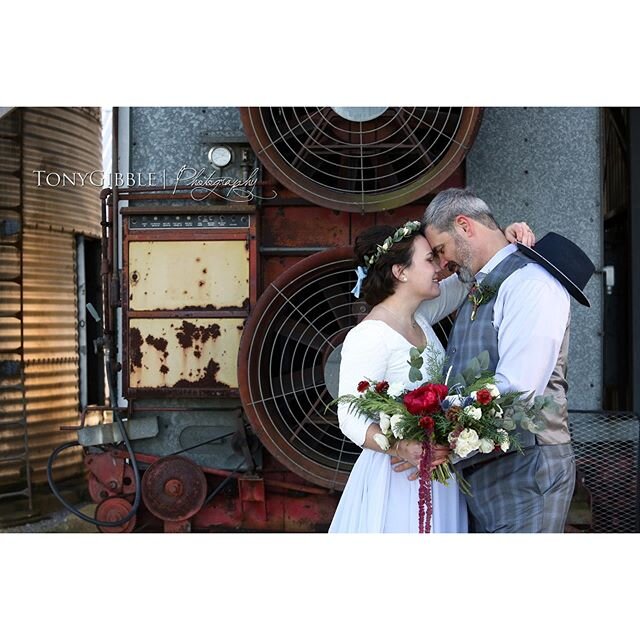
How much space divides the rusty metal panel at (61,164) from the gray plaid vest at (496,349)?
13.2 ft

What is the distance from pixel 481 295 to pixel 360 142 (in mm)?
1821

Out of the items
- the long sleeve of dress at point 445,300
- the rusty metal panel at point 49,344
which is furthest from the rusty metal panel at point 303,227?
the rusty metal panel at point 49,344

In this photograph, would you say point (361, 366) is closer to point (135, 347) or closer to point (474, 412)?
point (474, 412)

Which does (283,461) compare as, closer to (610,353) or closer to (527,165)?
(527,165)

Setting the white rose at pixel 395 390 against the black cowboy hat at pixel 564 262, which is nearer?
the white rose at pixel 395 390

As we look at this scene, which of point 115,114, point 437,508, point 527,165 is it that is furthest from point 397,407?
point 115,114

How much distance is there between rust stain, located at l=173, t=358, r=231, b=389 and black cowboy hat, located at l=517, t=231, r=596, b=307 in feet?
7.41

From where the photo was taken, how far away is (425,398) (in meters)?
2.76

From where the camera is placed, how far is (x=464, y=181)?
4.95 metres

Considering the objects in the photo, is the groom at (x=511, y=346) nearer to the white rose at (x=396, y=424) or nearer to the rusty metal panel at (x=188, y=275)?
the white rose at (x=396, y=424)

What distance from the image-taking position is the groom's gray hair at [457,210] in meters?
3.16

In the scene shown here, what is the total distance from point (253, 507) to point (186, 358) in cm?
99

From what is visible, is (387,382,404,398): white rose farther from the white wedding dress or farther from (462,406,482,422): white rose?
(462,406,482,422): white rose
